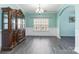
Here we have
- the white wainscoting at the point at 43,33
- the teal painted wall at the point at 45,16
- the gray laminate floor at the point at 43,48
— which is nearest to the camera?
the gray laminate floor at the point at 43,48

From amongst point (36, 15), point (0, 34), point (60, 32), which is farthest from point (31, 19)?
point (0, 34)

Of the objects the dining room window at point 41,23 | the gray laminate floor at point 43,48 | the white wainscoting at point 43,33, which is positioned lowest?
the gray laminate floor at point 43,48

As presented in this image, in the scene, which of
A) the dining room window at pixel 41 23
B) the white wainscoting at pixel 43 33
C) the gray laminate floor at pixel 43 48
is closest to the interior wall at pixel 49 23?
the white wainscoting at pixel 43 33

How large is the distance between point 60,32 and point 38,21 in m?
2.32

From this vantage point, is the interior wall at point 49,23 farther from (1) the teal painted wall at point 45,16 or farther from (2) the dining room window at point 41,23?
(2) the dining room window at point 41,23

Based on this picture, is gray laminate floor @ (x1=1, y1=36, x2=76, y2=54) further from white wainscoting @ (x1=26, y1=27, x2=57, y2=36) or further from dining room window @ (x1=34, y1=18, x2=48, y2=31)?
dining room window @ (x1=34, y1=18, x2=48, y2=31)

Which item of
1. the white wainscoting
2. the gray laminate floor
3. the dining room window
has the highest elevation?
the dining room window

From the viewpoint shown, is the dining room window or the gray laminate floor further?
the dining room window

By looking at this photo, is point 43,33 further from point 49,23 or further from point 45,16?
point 45,16

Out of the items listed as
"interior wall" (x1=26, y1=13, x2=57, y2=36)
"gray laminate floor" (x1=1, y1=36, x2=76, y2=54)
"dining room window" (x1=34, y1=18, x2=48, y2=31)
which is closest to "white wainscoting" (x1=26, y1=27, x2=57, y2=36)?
"interior wall" (x1=26, y1=13, x2=57, y2=36)

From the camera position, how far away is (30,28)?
36.0 ft
